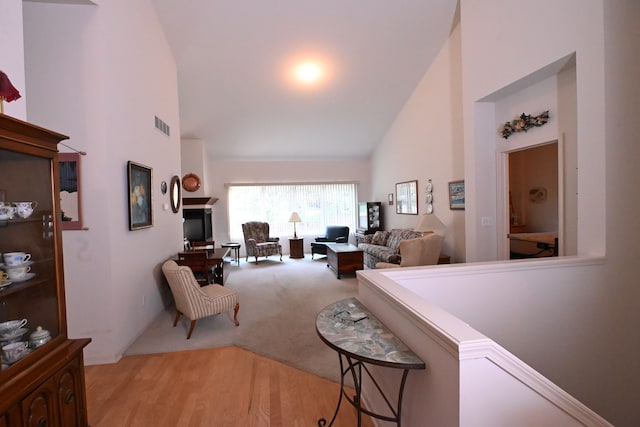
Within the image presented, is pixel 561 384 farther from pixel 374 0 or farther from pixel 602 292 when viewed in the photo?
pixel 374 0

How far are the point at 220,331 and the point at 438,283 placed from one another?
8.24 feet

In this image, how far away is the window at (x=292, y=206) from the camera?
844cm

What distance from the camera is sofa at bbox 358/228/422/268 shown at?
5.33 m

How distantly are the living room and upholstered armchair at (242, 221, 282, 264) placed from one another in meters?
3.47

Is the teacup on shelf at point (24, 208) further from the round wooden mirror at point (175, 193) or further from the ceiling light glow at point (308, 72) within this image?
the ceiling light glow at point (308, 72)

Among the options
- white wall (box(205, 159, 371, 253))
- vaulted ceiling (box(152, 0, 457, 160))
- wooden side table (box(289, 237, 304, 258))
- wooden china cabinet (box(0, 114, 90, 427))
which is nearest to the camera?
wooden china cabinet (box(0, 114, 90, 427))

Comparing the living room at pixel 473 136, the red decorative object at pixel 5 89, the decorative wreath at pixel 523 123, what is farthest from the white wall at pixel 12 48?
the decorative wreath at pixel 523 123

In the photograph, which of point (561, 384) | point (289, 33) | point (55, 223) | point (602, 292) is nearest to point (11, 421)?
point (55, 223)

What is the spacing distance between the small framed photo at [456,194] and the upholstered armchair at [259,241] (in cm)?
422

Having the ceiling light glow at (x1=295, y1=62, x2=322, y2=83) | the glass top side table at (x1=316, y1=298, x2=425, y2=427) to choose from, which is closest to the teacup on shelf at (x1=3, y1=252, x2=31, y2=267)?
the glass top side table at (x1=316, y1=298, x2=425, y2=427)

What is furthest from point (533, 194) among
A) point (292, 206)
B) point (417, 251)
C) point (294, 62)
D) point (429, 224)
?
point (292, 206)

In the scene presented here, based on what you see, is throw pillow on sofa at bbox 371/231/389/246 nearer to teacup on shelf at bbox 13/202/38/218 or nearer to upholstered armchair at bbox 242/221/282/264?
upholstered armchair at bbox 242/221/282/264

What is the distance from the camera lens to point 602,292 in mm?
2488

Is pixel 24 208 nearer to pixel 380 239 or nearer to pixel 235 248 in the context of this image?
pixel 380 239
